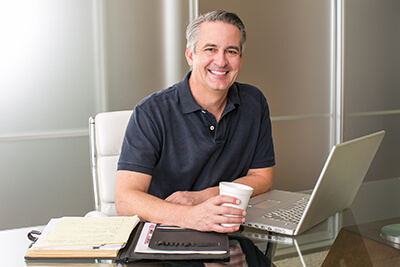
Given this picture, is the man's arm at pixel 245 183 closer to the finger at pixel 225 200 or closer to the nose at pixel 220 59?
the finger at pixel 225 200

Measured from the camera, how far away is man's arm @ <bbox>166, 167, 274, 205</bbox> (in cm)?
144

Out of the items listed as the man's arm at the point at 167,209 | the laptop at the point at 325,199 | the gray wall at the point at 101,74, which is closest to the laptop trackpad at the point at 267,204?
the laptop at the point at 325,199

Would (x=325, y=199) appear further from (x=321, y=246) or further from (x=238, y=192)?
(x=238, y=192)

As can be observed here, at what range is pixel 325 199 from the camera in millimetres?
1191

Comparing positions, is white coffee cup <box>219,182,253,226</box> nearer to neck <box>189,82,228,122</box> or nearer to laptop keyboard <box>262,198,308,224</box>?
laptop keyboard <box>262,198,308,224</box>

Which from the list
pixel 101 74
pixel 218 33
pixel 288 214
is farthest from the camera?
pixel 101 74

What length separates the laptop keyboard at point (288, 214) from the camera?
1245 mm

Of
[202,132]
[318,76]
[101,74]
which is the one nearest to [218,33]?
[202,132]

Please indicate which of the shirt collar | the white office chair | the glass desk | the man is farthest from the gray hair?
the glass desk

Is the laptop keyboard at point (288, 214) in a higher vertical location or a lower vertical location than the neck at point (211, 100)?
lower

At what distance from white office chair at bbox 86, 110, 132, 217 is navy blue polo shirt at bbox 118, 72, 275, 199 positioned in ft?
0.67

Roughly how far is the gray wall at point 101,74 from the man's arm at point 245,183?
1474mm

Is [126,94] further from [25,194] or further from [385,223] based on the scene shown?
[385,223]

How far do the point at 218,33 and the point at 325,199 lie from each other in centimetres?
74
